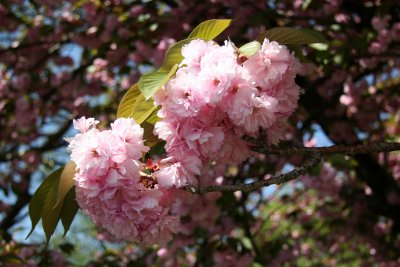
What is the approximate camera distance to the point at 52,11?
13.9ft

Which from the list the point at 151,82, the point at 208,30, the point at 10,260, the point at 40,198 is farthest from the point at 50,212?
the point at 10,260

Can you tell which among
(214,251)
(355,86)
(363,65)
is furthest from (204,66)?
(355,86)

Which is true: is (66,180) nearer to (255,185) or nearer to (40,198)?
(40,198)

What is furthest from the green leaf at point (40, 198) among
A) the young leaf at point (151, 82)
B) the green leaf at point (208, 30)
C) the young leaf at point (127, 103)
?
the green leaf at point (208, 30)

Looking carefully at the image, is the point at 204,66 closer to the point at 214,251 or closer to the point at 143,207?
the point at 143,207

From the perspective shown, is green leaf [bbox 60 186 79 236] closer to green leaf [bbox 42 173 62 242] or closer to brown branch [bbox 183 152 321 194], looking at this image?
green leaf [bbox 42 173 62 242]

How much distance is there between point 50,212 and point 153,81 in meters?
0.37

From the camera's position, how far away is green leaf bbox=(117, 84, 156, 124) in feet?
3.85

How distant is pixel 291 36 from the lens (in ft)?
4.00

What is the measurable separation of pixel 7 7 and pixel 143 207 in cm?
323

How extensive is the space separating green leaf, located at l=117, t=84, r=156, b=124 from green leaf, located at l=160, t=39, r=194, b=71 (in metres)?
0.08

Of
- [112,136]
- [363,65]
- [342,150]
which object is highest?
[112,136]

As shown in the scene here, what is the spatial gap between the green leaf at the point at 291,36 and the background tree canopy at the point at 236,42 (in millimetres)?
884

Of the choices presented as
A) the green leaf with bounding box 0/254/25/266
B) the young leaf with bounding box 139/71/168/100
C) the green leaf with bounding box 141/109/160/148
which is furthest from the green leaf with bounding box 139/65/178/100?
the green leaf with bounding box 0/254/25/266
